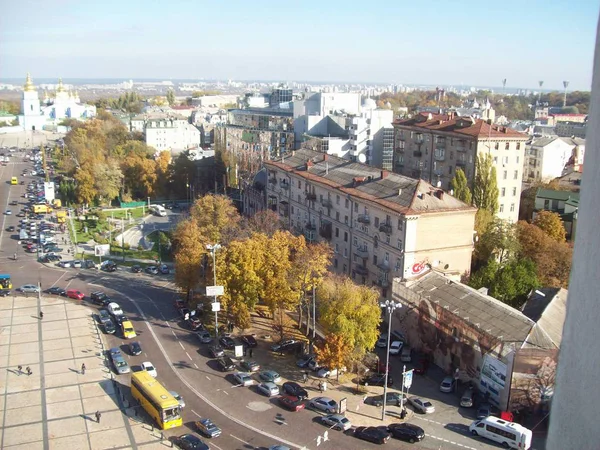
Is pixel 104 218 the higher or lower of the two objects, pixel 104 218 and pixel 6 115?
the lower

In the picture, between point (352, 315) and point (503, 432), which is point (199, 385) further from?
point (503, 432)

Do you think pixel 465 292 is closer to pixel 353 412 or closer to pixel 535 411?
pixel 535 411

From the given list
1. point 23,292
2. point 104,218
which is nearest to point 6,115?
point 104,218

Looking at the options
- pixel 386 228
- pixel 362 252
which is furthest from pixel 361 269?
pixel 386 228

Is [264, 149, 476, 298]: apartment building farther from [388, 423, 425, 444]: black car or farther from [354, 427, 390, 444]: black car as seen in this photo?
[354, 427, 390, 444]: black car

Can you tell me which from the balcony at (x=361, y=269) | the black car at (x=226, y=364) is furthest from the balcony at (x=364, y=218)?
the black car at (x=226, y=364)

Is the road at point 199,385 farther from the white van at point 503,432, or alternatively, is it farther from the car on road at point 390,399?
the car on road at point 390,399

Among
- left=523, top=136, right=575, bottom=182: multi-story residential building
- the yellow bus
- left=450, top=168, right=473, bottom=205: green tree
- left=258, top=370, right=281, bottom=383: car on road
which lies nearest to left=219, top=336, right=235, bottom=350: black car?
left=258, top=370, right=281, bottom=383: car on road
